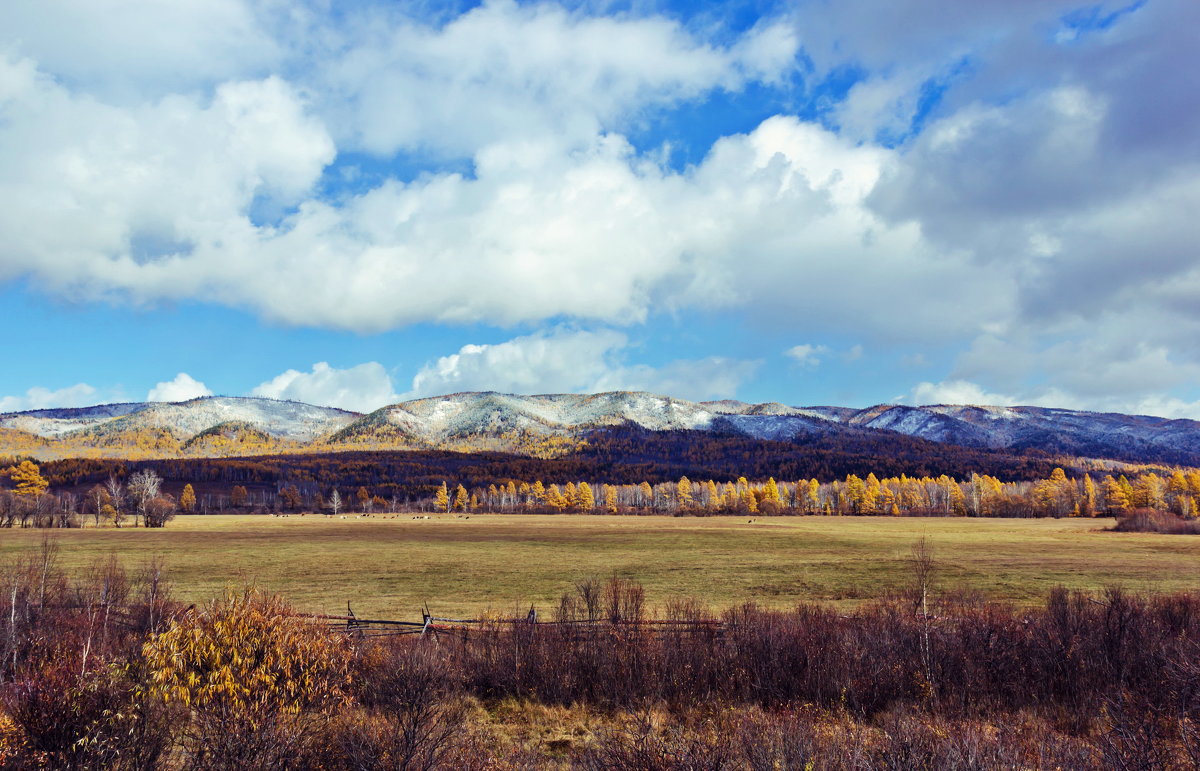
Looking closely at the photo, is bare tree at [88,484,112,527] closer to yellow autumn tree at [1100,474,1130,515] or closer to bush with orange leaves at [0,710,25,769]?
bush with orange leaves at [0,710,25,769]

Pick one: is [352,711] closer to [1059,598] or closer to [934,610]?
[934,610]

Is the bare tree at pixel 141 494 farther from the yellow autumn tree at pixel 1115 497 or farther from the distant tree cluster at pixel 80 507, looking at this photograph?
the yellow autumn tree at pixel 1115 497

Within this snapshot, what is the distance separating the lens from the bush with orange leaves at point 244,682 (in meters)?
14.7

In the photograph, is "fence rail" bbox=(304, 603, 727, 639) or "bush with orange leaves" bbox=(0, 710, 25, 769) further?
"fence rail" bbox=(304, 603, 727, 639)

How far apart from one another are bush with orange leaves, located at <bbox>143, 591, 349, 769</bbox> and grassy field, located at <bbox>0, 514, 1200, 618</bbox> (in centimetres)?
2003

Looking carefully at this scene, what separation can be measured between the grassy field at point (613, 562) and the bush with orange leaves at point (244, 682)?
65.7 feet

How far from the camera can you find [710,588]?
4766 cm

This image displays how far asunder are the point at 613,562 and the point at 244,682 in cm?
5118

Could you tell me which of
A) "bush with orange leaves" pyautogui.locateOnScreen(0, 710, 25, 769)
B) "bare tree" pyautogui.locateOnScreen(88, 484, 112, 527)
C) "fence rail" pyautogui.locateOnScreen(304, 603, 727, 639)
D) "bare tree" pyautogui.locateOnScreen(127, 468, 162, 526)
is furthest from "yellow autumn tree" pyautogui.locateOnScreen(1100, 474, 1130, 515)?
"bare tree" pyautogui.locateOnScreen(88, 484, 112, 527)

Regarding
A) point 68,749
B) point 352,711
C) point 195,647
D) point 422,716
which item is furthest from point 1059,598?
point 68,749

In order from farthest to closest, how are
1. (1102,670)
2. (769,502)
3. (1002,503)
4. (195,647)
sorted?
1. (769,502)
2. (1002,503)
3. (1102,670)
4. (195,647)

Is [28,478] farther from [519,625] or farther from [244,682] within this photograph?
[244,682]

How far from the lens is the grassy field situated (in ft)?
149

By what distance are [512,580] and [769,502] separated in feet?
475
